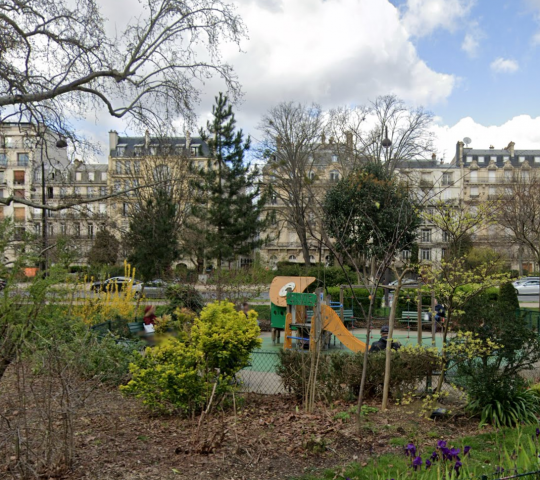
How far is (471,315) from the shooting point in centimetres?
681

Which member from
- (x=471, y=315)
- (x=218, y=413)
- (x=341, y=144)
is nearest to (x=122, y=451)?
(x=218, y=413)

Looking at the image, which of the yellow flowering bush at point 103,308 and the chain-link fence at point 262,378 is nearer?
the chain-link fence at point 262,378

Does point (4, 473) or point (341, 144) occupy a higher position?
point (341, 144)

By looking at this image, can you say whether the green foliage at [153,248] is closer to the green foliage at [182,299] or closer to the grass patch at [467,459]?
the green foliage at [182,299]

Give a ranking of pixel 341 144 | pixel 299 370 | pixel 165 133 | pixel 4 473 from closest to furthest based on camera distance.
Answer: pixel 4 473 < pixel 299 370 < pixel 165 133 < pixel 341 144

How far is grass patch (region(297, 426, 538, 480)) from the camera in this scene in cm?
449

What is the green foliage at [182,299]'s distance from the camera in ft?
37.7

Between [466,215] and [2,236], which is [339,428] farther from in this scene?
[2,236]

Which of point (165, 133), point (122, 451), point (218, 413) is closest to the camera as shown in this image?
point (122, 451)

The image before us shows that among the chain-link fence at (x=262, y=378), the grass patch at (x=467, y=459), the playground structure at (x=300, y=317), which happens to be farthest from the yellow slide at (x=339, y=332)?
the grass patch at (x=467, y=459)

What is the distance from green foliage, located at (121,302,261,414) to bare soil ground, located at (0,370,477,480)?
274mm

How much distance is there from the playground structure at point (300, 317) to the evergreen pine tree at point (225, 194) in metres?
13.2

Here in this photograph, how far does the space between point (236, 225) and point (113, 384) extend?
2021cm

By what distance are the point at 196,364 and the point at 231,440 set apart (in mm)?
1398
